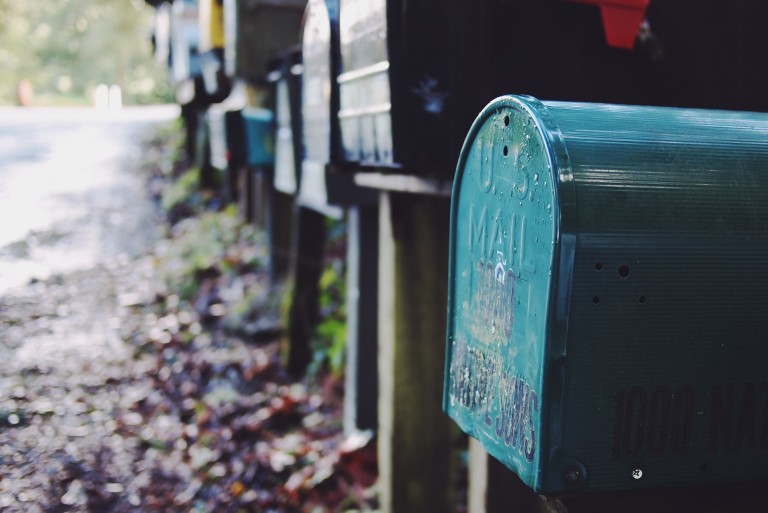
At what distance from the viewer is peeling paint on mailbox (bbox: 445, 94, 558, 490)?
134 cm

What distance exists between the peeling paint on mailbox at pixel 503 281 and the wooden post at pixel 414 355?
45.8 inches

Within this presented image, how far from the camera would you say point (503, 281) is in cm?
150

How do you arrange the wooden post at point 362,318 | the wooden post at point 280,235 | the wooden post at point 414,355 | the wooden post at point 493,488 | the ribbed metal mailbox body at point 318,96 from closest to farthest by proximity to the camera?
the wooden post at point 493,488 → the ribbed metal mailbox body at point 318,96 → the wooden post at point 414,355 → the wooden post at point 362,318 → the wooden post at point 280,235

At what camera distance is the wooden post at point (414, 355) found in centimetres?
292

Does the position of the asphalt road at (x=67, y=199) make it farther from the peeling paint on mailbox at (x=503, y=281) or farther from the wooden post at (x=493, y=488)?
the peeling paint on mailbox at (x=503, y=281)

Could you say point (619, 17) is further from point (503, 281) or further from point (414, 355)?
point (414, 355)

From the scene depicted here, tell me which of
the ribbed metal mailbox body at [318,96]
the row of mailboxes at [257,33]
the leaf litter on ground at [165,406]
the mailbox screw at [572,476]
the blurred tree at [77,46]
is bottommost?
the leaf litter on ground at [165,406]

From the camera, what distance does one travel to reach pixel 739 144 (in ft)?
4.63

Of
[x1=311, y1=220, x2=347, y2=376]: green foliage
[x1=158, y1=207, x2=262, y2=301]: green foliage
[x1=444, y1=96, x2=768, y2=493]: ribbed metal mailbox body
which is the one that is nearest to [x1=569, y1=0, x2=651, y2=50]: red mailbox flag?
[x1=444, y1=96, x2=768, y2=493]: ribbed metal mailbox body

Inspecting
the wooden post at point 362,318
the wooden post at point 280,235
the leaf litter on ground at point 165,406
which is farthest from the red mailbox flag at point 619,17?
the wooden post at point 280,235

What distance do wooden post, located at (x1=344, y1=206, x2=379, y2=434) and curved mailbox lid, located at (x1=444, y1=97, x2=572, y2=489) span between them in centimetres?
231

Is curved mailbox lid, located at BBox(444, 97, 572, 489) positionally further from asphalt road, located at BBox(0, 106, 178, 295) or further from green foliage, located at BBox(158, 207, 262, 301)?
green foliage, located at BBox(158, 207, 262, 301)

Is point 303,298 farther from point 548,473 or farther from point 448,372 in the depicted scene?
point 548,473

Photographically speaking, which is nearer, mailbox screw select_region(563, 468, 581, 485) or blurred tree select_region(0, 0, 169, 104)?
mailbox screw select_region(563, 468, 581, 485)
